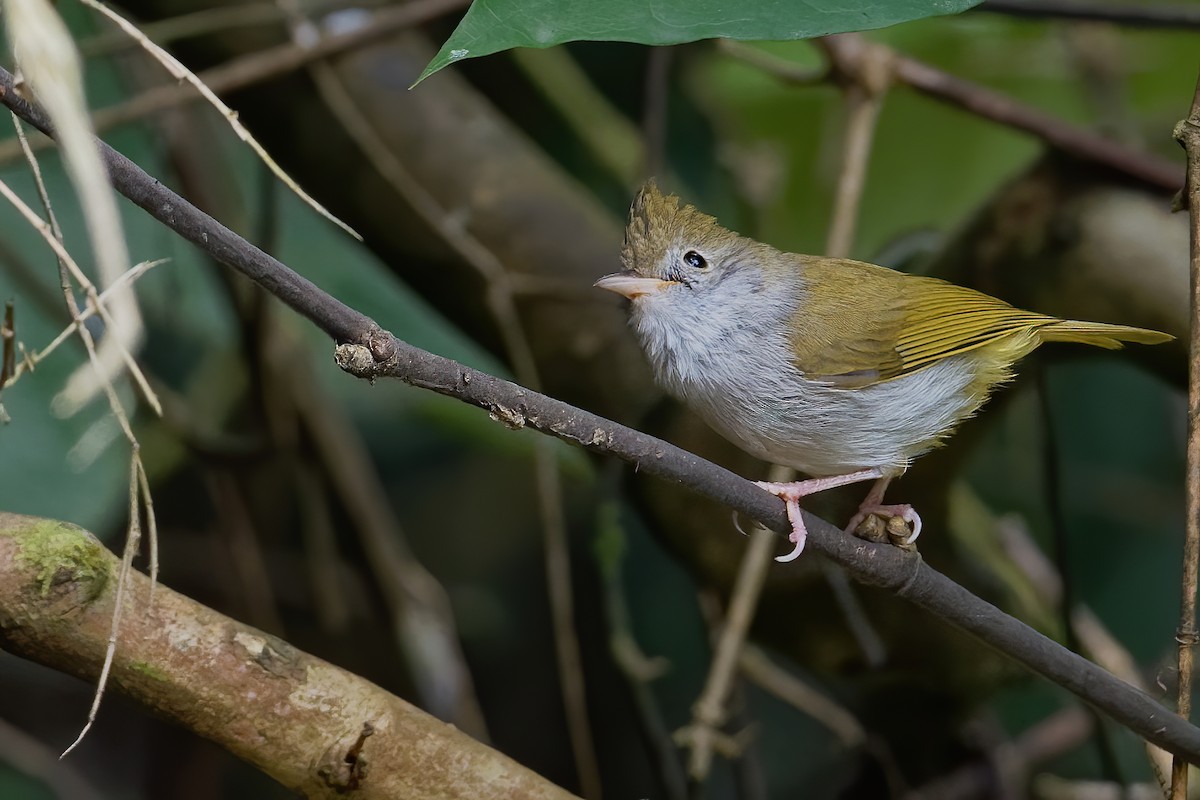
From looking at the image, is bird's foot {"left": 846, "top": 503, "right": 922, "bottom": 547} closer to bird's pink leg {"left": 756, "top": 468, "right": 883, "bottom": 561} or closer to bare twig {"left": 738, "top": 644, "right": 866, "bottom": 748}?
bird's pink leg {"left": 756, "top": 468, "right": 883, "bottom": 561}

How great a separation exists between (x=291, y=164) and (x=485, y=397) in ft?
7.85

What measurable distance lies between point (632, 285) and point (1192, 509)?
1.06m

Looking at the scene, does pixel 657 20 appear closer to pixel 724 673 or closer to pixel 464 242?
pixel 724 673

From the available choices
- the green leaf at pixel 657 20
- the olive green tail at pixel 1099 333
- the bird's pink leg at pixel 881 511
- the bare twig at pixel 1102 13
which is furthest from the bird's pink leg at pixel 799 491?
the bare twig at pixel 1102 13

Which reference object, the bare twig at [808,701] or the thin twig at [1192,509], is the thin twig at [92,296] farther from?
the bare twig at [808,701]

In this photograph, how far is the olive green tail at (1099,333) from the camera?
6.97 ft

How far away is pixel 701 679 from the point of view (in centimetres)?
367

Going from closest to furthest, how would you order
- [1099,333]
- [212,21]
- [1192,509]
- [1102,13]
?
[1192,509] → [1099,333] → [1102,13] → [212,21]

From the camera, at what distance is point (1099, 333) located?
7.34ft

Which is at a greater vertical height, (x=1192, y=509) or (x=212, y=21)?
(x=212, y=21)

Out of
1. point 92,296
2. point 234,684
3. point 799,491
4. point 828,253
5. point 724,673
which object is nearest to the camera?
point 92,296

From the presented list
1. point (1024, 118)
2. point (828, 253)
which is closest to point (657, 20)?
point (828, 253)

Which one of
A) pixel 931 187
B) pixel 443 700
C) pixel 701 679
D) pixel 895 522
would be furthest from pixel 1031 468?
pixel 895 522

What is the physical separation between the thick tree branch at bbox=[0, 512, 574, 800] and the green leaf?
0.74 m
